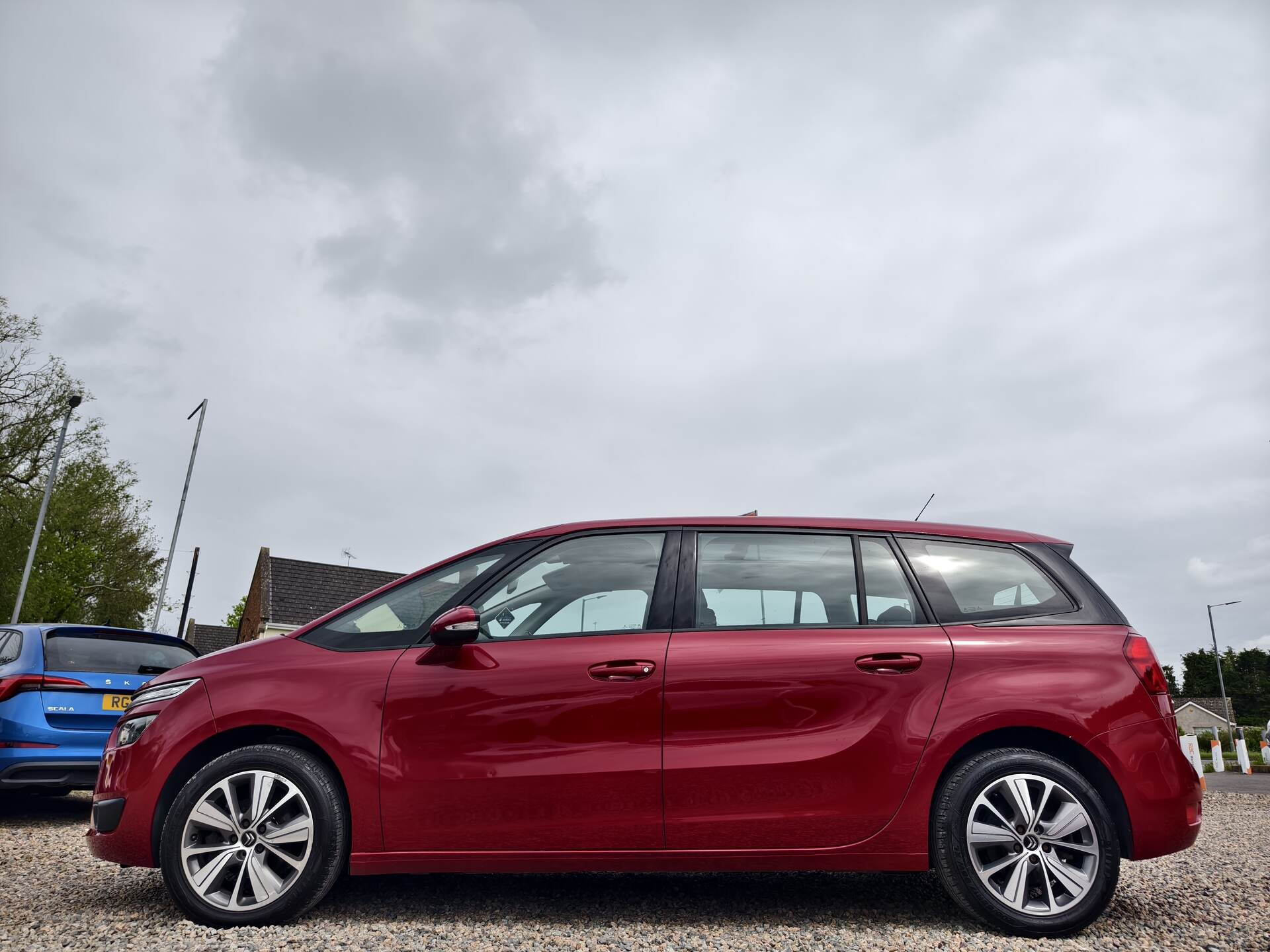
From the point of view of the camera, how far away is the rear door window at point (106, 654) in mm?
6832

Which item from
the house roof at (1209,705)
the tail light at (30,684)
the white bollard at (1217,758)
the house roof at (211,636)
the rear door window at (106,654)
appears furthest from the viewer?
the house roof at (1209,705)

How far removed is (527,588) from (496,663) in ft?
1.33

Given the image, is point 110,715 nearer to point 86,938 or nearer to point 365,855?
point 86,938

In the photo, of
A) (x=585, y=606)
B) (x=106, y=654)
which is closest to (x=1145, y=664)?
(x=585, y=606)

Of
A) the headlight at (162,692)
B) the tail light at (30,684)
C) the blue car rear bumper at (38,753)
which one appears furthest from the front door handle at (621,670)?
the tail light at (30,684)

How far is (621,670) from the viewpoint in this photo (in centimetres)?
365

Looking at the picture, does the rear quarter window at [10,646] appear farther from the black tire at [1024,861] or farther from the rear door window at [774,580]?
the black tire at [1024,861]

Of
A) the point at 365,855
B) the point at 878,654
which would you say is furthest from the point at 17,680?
the point at 878,654

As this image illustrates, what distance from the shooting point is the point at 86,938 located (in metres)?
3.39

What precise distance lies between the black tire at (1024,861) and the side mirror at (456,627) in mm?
2040

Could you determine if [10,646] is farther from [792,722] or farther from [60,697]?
[792,722]

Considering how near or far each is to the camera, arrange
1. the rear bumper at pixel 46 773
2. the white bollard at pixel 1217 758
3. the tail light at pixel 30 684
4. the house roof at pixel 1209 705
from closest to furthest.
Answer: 1. the rear bumper at pixel 46 773
2. the tail light at pixel 30 684
3. the white bollard at pixel 1217 758
4. the house roof at pixel 1209 705

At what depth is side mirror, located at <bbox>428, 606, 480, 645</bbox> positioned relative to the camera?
367 centimetres

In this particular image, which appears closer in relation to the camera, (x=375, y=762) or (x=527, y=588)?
(x=375, y=762)
